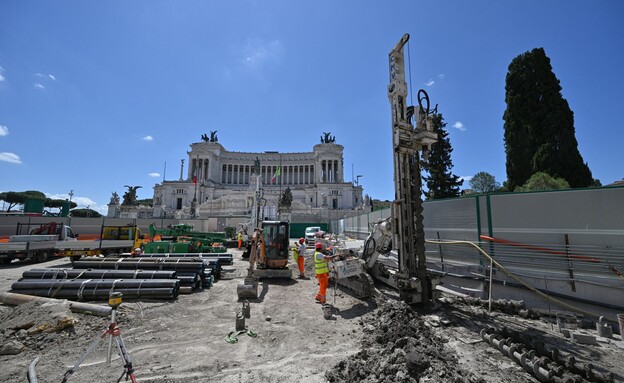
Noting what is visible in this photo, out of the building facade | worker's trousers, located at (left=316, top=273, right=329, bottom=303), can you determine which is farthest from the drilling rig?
the building facade

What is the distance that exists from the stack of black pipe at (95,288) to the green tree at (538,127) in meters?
30.8

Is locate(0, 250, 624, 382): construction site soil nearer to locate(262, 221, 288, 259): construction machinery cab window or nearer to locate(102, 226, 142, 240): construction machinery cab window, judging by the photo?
locate(262, 221, 288, 259): construction machinery cab window

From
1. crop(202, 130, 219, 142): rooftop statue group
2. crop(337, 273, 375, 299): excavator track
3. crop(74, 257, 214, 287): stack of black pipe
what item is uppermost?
crop(202, 130, 219, 142): rooftop statue group

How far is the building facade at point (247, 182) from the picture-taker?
60.1 metres

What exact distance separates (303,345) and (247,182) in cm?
9173

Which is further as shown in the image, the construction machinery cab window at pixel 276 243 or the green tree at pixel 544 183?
the green tree at pixel 544 183

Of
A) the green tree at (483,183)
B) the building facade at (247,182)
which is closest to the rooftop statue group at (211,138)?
the building facade at (247,182)

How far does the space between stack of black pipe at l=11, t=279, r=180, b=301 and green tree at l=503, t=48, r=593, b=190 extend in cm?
3081

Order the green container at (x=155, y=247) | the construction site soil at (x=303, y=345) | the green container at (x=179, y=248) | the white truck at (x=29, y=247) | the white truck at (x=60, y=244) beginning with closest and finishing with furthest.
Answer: the construction site soil at (x=303, y=345)
the white truck at (x=29, y=247)
the white truck at (x=60, y=244)
the green container at (x=155, y=247)
the green container at (x=179, y=248)

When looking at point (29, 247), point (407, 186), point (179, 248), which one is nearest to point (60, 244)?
point (29, 247)

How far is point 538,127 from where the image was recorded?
26500 mm

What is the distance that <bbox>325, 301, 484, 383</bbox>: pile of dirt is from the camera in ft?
12.1

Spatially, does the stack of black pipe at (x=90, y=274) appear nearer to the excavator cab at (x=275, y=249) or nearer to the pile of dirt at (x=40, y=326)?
the pile of dirt at (x=40, y=326)

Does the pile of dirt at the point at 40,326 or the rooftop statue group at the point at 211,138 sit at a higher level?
the rooftop statue group at the point at 211,138
